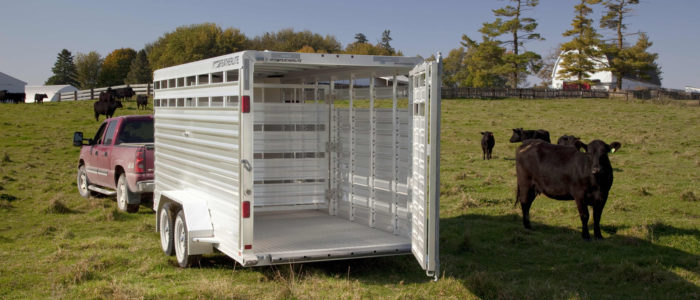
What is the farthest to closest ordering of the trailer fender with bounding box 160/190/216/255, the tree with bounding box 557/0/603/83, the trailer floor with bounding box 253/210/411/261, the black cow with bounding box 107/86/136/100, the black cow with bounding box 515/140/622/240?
Result: the tree with bounding box 557/0/603/83 → the black cow with bounding box 107/86/136/100 → the black cow with bounding box 515/140/622/240 → the trailer fender with bounding box 160/190/216/255 → the trailer floor with bounding box 253/210/411/261

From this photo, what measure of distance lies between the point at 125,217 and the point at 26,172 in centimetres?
831

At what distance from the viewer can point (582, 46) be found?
55.6m

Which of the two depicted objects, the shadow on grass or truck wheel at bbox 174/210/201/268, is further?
truck wheel at bbox 174/210/201/268

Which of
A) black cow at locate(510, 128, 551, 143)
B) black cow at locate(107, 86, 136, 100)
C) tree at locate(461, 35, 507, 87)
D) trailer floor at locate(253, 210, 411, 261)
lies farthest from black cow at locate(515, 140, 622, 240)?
tree at locate(461, 35, 507, 87)

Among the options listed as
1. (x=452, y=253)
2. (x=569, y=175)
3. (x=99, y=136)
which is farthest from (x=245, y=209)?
(x=99, y=136)

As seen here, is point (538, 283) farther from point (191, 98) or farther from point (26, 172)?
point (26, 172)

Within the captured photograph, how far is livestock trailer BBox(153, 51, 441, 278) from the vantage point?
20.9ft

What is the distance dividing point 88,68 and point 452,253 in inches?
3809

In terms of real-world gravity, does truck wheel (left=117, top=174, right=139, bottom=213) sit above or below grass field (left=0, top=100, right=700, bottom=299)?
above

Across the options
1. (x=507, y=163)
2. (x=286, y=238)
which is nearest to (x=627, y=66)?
(x=507, y=163)

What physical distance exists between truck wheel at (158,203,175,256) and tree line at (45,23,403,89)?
218ft

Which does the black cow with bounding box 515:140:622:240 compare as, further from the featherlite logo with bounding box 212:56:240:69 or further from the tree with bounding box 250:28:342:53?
the tree with bounding box 250:28:342:53

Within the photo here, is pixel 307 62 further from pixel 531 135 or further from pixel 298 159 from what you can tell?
pixel 531 135

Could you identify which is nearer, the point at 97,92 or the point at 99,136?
the point at 99,136
